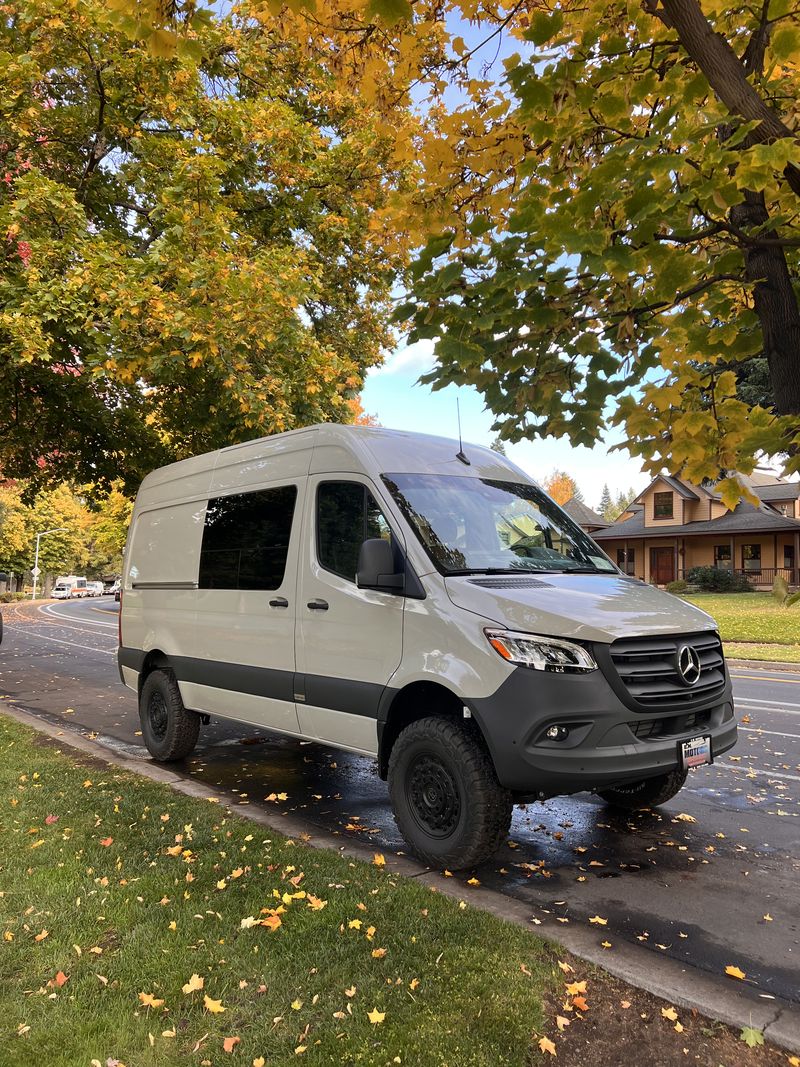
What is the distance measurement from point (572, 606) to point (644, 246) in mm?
1927

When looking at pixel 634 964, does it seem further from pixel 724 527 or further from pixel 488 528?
pixel 724 527

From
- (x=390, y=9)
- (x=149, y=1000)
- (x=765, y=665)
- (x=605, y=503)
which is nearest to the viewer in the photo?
(x=149, y=1000)

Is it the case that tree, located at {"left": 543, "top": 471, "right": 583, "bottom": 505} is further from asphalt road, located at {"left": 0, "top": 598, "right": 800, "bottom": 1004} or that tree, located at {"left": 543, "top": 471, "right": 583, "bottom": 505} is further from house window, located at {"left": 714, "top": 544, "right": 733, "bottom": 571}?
asphalt road, located at {"left": 0, "top": 598, "right": 800, "bottom": 1004}

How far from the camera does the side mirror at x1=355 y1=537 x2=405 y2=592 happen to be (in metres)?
4.41

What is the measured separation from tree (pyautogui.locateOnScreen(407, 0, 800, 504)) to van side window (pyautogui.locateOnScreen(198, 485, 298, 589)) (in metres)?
1.79

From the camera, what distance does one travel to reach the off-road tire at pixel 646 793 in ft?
17.3

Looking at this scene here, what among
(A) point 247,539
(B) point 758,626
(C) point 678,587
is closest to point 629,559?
(C) point 678,587

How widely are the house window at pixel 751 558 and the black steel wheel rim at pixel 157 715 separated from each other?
117 ft

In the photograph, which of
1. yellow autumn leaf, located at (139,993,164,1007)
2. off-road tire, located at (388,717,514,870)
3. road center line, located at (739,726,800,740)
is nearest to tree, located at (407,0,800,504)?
off-road tire, located at (388,717,514,870)

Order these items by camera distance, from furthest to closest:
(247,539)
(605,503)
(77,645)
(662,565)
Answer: (605,503) → (662,565) → (77,645) → (247,539)

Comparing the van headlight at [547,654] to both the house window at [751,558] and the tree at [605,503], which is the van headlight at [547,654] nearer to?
the house window at [751,558]

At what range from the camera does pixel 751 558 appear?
38.0 m

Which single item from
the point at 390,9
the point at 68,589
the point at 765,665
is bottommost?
the point at 68,589

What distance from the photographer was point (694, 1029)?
2816 millimetres
